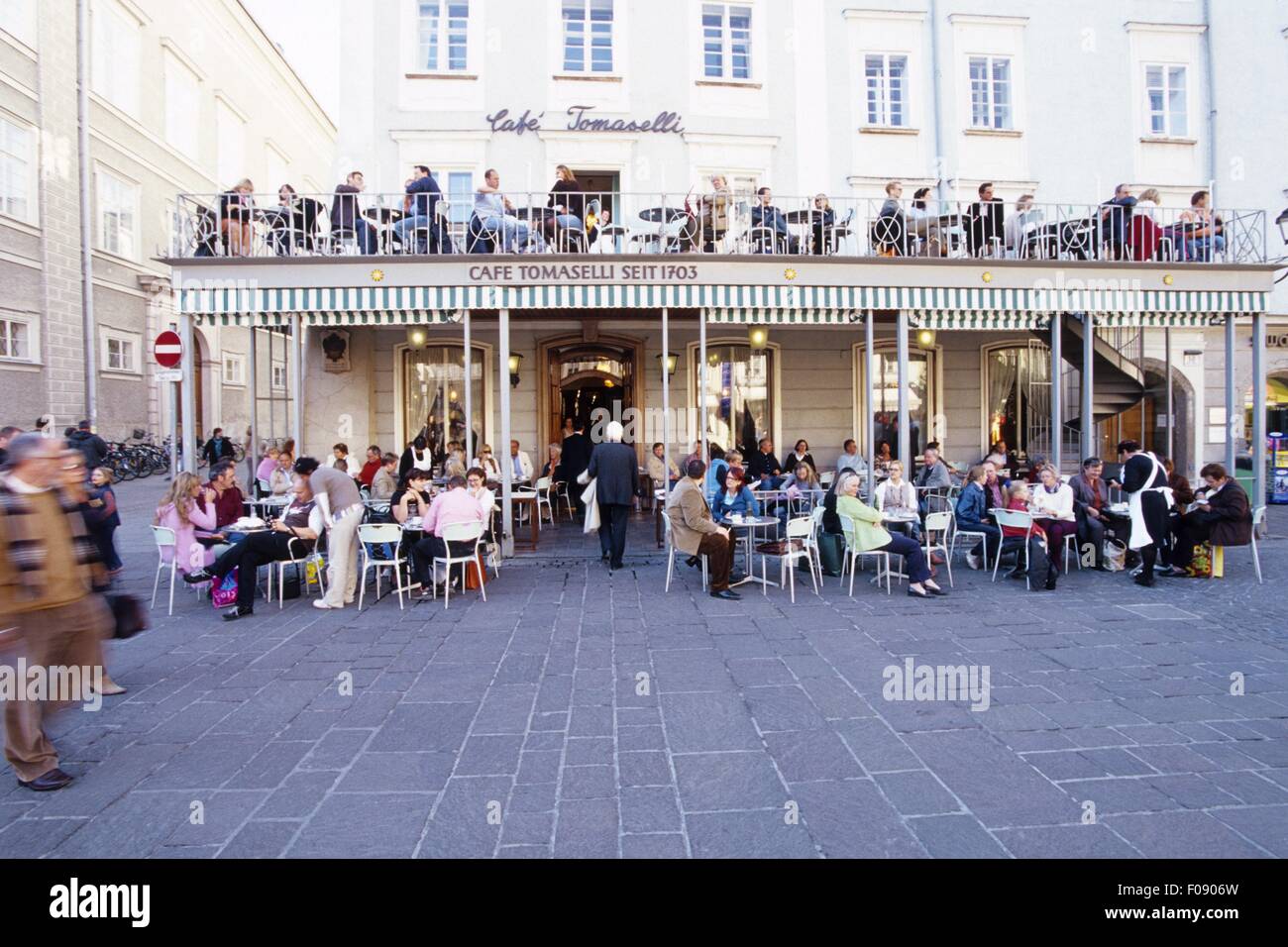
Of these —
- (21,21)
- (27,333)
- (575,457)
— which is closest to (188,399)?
(575,457)

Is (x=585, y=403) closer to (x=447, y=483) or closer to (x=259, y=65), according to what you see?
(x=447, y=483)

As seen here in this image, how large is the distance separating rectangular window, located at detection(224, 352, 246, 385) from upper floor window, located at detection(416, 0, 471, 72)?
15081 mm

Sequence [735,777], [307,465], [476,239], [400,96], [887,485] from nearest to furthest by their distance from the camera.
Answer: [735,777]
[307,465]
[887,485]
[476,239]
[400,96]

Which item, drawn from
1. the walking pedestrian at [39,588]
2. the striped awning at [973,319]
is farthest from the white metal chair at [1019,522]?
the walking pedestrian at [39,588]

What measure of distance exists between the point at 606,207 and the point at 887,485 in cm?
763

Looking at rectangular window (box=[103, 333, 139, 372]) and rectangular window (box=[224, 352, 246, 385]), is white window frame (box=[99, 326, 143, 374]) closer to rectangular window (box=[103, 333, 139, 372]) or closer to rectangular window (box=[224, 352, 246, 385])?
rectangular window (box=[103, 333, 139, 372])

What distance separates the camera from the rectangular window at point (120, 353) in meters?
19.7

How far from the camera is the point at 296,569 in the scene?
817cm

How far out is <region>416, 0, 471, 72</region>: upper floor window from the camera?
1359 cm

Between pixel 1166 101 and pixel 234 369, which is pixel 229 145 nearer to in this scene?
pixel 234 369

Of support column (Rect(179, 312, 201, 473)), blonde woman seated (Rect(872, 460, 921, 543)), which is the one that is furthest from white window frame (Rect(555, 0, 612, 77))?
blonde woman seated (Rect(872, 460, 921, 543))

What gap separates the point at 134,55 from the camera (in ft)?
67.7

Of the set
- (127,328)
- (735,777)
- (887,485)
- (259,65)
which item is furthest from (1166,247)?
(259,65)

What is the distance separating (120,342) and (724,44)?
16.9m
